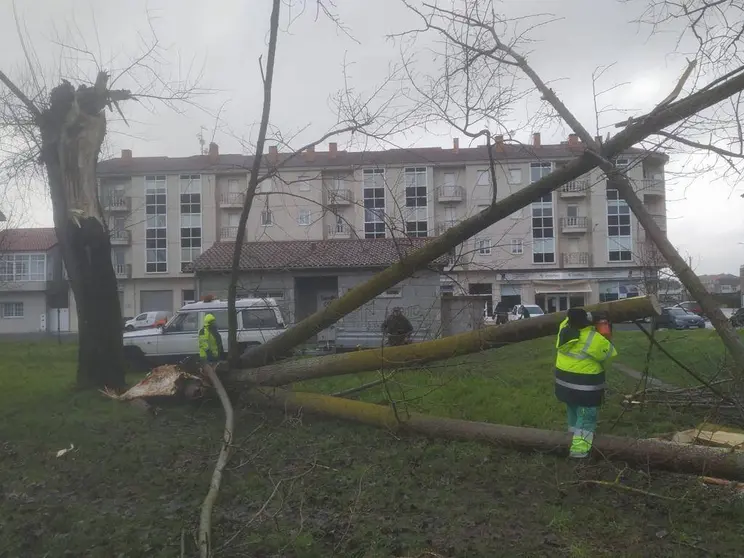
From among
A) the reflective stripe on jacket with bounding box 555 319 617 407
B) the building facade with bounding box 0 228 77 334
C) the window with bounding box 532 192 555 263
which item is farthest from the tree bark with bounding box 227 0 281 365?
the building facade with bounding box 0 228 77 334

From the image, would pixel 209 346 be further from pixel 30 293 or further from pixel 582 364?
pixel 30 293

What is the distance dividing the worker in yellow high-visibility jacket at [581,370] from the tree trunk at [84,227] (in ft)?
22.4

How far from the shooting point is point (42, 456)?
6645mm

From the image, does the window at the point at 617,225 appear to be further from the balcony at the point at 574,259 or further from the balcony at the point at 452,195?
the balcony at the point at 452,195

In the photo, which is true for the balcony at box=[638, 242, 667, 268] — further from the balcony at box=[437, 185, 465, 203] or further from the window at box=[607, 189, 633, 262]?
the window at box=[607, 189, 633, 262]

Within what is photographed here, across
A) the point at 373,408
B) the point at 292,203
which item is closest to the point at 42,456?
the point at 373,408

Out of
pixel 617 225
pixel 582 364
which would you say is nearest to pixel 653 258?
pixel 582 364

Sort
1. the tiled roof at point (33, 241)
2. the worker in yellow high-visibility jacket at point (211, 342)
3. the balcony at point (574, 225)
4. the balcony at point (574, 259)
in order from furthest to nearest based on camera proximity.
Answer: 1. the tiled roof at point (33, 241)
2. the balcony at point (574, 259)
3. the balcony at point (574, 225)
4. the worker in yellow high-visibility jacket at point (211, 342)

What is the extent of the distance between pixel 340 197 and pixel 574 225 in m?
35.9

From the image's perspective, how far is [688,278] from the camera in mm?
7113

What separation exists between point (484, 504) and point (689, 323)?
25031 mm

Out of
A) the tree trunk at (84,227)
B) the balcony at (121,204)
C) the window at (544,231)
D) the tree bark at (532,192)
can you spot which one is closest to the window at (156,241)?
the balcony at (121,204)

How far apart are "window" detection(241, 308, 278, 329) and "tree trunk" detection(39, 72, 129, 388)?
302cm

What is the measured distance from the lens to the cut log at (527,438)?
17.4ft
